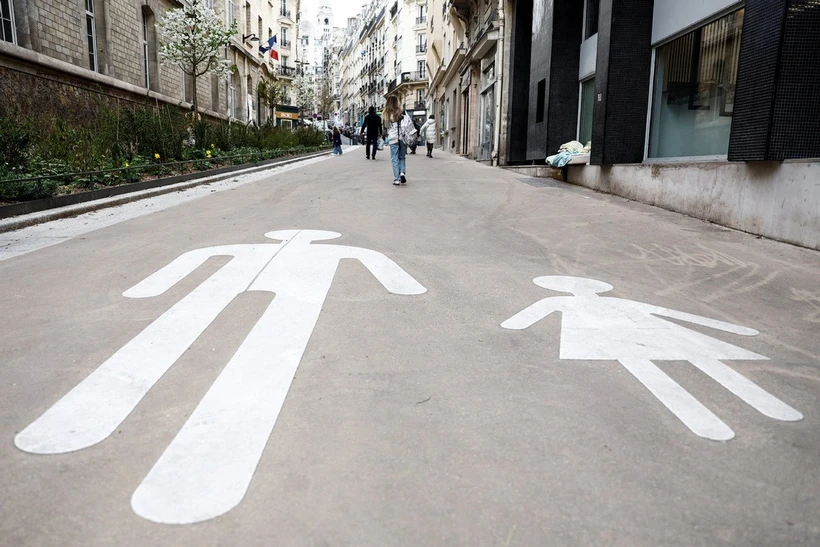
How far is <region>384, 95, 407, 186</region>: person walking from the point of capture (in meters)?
12.4

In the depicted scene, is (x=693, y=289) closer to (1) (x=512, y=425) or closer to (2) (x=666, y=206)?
(1) (x=512, y=425)

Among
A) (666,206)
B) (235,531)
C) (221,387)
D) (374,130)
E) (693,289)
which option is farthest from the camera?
(374,130)

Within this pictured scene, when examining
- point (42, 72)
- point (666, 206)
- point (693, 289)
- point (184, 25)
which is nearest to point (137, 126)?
point (42, 72)

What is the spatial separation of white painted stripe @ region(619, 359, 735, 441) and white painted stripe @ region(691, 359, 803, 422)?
0.79 feet

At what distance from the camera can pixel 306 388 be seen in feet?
9.30

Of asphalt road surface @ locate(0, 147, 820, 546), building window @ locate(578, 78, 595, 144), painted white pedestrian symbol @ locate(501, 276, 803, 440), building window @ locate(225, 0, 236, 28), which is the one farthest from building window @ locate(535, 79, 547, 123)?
building window @ locate(225, 0, 236, 28)

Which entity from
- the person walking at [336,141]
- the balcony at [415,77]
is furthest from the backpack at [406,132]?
the balcony at [415,77]

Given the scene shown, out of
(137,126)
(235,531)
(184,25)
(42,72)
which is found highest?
(184,25)

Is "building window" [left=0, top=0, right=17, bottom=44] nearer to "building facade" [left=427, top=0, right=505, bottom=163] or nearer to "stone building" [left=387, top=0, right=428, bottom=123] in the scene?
"building facade" [left=427, top=0, right=505, bottom=163]

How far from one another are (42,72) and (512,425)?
17346 mm

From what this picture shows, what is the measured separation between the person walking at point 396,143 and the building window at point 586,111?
4466mm

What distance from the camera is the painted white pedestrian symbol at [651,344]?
8.86ft

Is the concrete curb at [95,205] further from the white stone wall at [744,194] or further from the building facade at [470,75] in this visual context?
the building facade at [470,75]

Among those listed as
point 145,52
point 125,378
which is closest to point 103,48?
point 145,52
